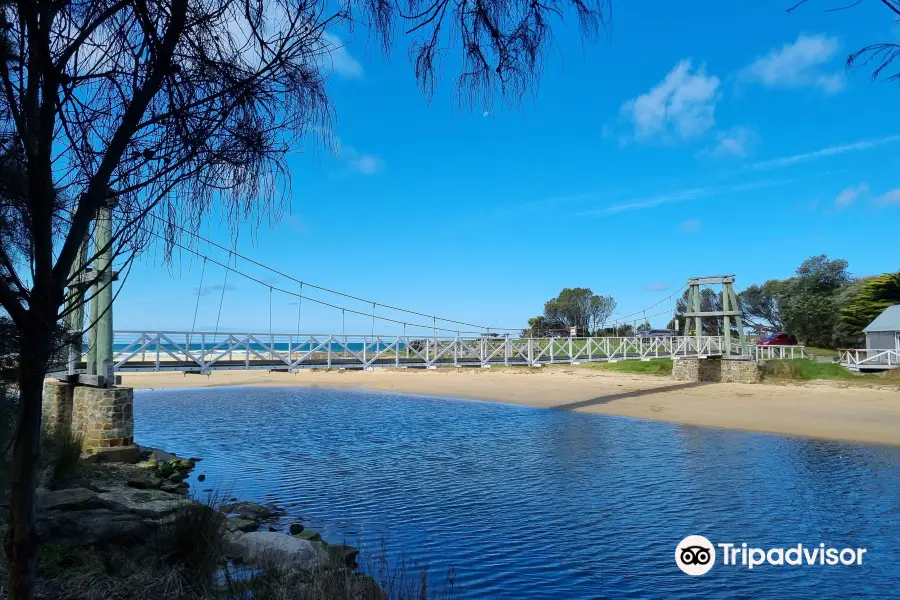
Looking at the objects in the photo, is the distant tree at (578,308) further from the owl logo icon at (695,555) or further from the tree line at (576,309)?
the owl logo icon at (695,555)

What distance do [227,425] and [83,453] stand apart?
7.88 meters

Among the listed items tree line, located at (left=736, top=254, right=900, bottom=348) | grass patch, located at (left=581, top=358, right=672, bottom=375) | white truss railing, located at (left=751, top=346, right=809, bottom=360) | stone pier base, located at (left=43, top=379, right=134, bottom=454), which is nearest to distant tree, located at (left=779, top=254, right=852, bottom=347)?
tree line, located at (left=736, top=254, right=900, bottom=348)

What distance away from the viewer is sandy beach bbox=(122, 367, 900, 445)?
16016 mm

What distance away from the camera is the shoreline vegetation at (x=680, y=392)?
16281 millimetres

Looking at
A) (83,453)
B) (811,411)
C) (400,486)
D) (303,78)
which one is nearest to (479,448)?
(400,486)

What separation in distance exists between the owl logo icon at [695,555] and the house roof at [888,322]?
25702 mm

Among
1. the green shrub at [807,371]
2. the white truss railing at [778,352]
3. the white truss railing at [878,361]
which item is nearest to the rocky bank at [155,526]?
the green shrub at [807,371]

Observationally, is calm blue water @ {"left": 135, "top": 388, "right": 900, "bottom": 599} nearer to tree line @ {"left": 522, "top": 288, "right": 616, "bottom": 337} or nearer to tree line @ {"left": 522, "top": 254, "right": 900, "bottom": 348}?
tree line @ {"left": 522, "top": 254, "right": 900, "bottom": 348}

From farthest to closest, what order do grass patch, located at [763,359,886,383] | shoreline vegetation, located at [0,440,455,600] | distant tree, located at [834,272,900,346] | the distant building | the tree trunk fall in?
distant tree, located at [834,272,900,346] → the distant building → grass patch, located at [763,359,886,383] → shoreline vegetation, located at [0,440,455,600] → the tree trunk

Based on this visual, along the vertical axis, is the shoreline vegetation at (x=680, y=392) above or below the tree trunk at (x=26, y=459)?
below

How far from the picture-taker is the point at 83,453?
394 inches

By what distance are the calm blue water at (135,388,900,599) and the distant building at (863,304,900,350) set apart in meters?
16.8

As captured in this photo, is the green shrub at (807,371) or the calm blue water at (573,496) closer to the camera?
the calm blue water at (573,496)

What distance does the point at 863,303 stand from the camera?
33969 millimetres
